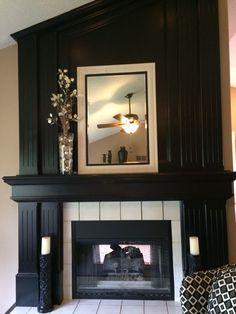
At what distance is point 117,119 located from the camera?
2.67 m

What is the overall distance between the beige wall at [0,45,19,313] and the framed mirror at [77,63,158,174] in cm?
63

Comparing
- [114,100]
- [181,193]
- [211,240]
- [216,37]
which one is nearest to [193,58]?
[216,37]

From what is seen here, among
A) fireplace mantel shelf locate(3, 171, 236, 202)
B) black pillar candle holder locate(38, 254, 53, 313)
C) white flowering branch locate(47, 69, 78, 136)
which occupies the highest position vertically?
white flowering branch locate(47, 69, 78, 136)

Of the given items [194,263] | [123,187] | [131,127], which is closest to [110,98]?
Result: [131,127]

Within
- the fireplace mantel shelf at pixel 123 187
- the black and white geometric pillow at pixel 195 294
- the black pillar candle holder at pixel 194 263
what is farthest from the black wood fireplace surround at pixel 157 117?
the black and white geometric pillow at pixel 195 294

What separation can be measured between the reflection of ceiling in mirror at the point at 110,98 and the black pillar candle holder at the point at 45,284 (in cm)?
109

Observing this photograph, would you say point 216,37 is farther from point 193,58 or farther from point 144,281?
point 144,281

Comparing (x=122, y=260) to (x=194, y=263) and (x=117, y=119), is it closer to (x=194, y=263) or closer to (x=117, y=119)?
(x=194, y=263)

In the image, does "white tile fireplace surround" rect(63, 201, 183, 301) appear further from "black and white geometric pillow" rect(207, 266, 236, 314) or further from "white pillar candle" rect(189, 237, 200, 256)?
"black and white geometric pillow" rect(207, 266, 236, 314)

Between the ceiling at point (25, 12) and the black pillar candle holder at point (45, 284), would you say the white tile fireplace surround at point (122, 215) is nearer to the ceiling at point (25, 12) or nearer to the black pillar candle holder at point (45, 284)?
the black pillar candle holder at point (45, 284)

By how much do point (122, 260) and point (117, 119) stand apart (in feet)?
4.22

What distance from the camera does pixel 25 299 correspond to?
2.58 metres

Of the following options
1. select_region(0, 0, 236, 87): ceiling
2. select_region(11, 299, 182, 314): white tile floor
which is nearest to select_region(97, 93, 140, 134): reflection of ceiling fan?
select_region(0, 0, 236, 87): ceiling

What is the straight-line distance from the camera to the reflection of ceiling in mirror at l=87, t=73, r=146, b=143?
2652mm
